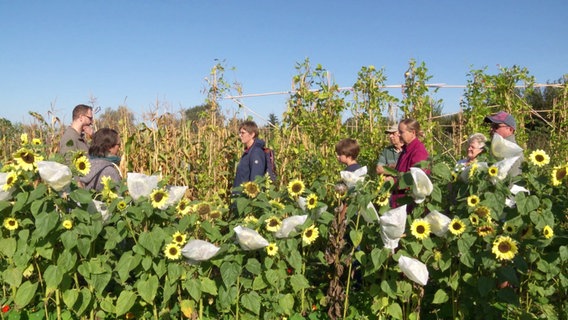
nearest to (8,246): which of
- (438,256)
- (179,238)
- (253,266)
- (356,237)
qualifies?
(179,238)

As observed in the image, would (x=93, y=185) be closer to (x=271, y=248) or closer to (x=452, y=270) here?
(x=271, y=248)

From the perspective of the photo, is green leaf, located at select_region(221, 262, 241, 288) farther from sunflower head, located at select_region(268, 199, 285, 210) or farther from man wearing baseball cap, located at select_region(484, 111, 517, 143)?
man wearing baseball cap, located at select_region(484, 111, 517, 143)

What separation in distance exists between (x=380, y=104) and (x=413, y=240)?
3154mm

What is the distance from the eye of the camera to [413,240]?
2461 mm

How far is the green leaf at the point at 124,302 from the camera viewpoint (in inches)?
96.3

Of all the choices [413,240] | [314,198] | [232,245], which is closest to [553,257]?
[413,240]

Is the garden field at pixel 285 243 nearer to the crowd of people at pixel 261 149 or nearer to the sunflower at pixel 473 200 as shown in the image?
the sunflower at pixel 473 200

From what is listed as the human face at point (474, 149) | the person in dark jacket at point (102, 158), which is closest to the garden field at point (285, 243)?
the person in dark jacket at point (102, 158)

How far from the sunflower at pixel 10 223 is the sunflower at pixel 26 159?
29 centimetres

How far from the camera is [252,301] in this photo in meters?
2.51

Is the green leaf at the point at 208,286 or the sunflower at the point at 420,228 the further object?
the green leaf at the point at 208,286

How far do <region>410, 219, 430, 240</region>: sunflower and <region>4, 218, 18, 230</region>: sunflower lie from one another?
1.94 meters

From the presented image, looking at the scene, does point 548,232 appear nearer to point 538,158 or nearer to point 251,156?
point 538,158

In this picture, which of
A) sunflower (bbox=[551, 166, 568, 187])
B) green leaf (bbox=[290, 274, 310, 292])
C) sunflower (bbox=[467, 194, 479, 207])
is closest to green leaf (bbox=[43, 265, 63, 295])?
green leaf (bbox=[290, 274, 310, 292])
